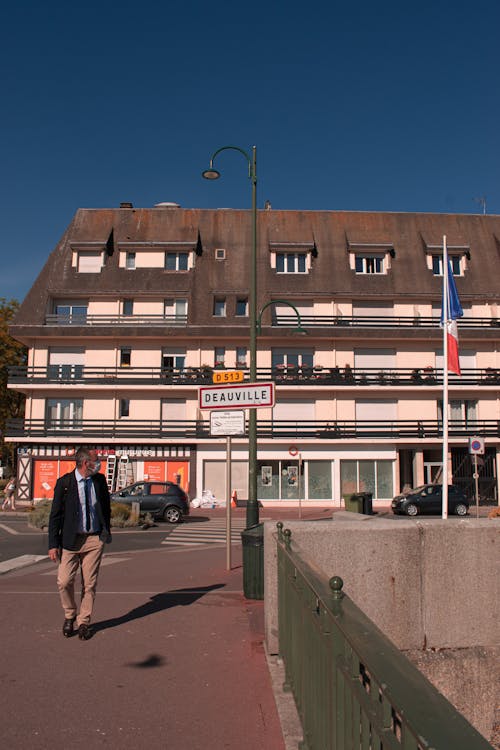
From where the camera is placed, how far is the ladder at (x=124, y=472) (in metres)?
33.7

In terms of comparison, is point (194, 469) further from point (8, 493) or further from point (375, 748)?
point (375, 748)

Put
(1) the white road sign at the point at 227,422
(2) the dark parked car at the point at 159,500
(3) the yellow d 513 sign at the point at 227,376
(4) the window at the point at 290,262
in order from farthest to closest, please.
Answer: (4) the window at the point at 290,262
(2) the dark parked car at the point at 159,500
(3) the yellow d 513 sign at the point at 227,376
(1) the white road sign at the point at 227,422

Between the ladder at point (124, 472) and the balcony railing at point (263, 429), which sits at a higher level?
the balcony railing at point (263, 429)

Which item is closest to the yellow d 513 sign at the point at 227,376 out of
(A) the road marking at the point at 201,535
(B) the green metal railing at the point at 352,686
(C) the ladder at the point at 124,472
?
(B) the green metal railing at the point at 352,686

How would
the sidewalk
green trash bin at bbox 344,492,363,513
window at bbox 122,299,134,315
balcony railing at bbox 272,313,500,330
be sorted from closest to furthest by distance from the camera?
1. the sidewalk
2. green trash bin at bbox 344,492,363,513
3. balcony railing at bbox 272,313,500,330
4. window at bbox 122,299,134,315

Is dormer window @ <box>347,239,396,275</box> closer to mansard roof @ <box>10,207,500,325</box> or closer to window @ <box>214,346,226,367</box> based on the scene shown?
mansard roof @ <box>10,207,500,325</box>

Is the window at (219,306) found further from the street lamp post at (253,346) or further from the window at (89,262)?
the street lamp post at (253,346)

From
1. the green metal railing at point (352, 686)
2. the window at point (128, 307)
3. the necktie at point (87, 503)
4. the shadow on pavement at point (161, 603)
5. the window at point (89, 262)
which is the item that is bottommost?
the shadow on pavement at point (161, 603)

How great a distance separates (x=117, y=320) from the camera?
121 ft

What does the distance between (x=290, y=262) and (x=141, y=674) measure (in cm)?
3576

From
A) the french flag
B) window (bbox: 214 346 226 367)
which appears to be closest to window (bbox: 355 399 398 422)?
window (bbox: 214 346 226 367)

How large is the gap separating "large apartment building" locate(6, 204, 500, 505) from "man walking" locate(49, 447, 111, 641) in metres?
27.3

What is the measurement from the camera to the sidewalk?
400 cm

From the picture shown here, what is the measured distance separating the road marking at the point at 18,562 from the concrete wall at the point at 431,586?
7.11 meters
